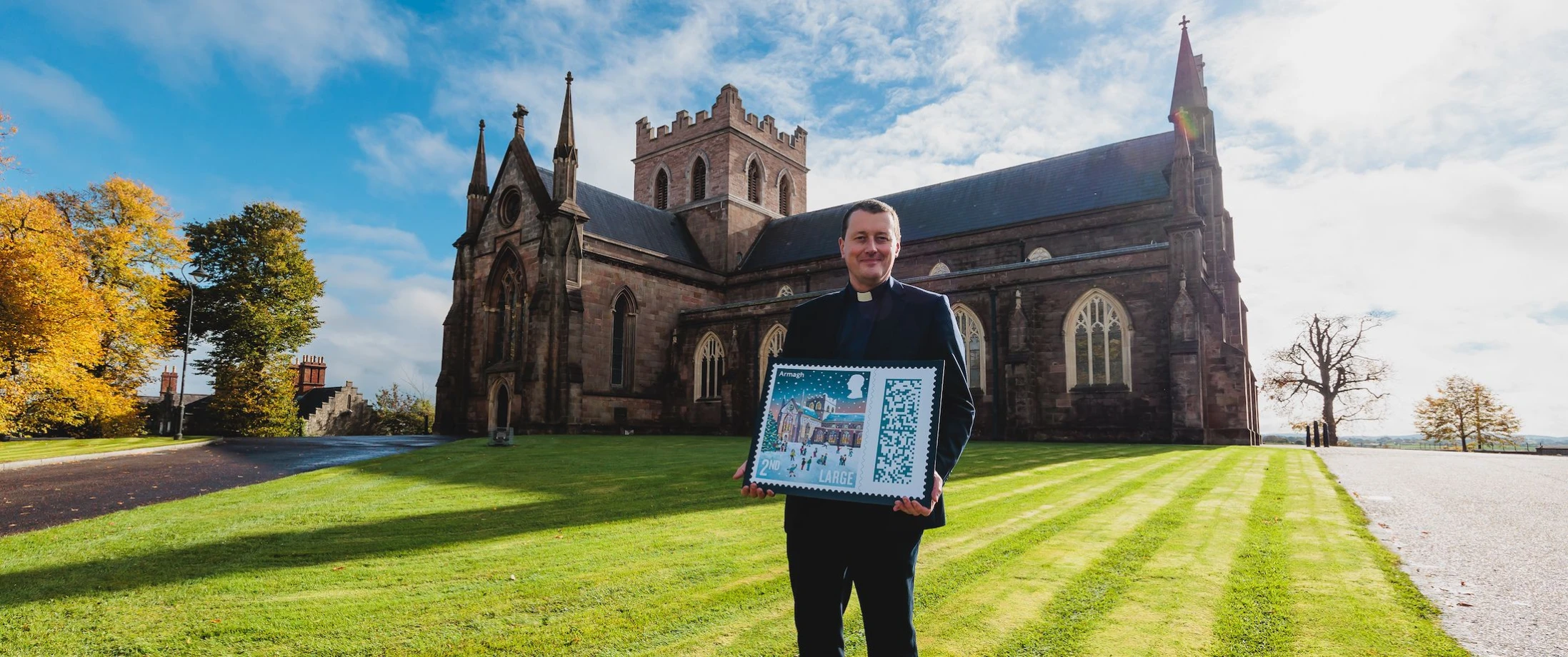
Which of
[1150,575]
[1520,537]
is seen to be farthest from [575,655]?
[1520,537]

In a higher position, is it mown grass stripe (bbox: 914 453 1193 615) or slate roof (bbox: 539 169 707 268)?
slate roof (bbox: 539 169 707 268)

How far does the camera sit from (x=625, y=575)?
5027 millimetres

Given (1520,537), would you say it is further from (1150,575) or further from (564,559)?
(564,559)

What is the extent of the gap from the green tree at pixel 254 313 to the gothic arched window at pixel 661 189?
17.7 m

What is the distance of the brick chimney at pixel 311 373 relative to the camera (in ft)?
159

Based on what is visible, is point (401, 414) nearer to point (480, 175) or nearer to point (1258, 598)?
point (480, 175)

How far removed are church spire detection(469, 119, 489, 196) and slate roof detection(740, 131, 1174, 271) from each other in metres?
5.64

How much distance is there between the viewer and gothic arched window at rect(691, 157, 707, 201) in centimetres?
3916

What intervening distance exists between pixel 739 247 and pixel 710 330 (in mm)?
7788

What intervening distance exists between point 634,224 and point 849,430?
32.9 meters

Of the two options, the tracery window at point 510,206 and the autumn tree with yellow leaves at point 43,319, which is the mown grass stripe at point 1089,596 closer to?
the tracery window at point 510,206

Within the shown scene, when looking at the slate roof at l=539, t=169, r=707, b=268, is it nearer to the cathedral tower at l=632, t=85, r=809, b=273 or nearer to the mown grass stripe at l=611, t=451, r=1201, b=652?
the cathedral tower at l=632, t=85, r=809, b=273

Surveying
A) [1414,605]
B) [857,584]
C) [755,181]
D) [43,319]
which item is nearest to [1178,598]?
[1414,605]

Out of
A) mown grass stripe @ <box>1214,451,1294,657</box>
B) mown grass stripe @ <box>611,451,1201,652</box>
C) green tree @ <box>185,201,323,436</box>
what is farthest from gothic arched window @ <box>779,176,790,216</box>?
mown grass stripe @ <box>611,451,1201,652</box>
